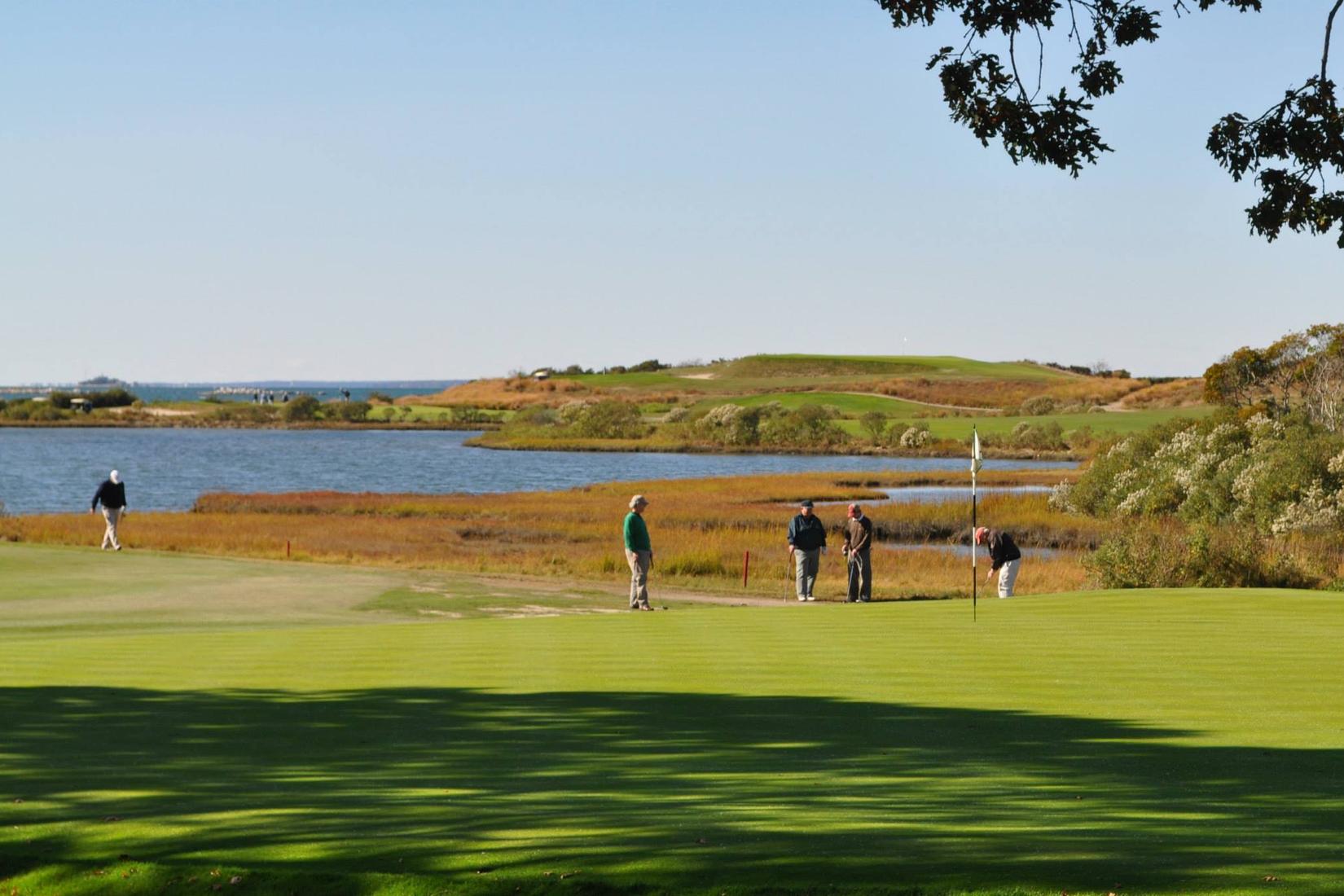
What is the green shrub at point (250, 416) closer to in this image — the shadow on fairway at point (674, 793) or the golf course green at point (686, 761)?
the golf course green at point (686, 761)

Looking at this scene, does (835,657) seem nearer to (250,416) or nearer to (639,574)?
(639,574)

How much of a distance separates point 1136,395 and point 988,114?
149 metres

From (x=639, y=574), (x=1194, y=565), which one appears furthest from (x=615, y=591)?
(x=1194, y=565)

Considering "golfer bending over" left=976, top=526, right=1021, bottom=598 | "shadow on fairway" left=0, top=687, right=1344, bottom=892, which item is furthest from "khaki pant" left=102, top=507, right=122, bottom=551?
"shadow on fairway" left=0, top=687, right=1344, bottom=892

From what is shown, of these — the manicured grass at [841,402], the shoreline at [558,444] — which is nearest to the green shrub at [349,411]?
the shoreline at [558,444]

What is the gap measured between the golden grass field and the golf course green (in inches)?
713

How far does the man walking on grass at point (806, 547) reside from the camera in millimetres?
32219

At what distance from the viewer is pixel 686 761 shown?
10586 millimetres

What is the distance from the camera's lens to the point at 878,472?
9169 centimetres

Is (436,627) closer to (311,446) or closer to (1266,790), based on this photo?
(1266,790)

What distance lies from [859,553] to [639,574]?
19.7ft

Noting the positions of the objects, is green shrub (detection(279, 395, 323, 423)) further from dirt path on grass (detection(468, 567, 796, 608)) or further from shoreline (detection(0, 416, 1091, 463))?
dirt path on grass (detection(468, 567, 796, 608))

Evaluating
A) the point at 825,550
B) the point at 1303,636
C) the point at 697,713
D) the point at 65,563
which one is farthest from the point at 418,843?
the point at 825,550

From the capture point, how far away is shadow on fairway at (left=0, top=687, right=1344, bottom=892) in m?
7.85
